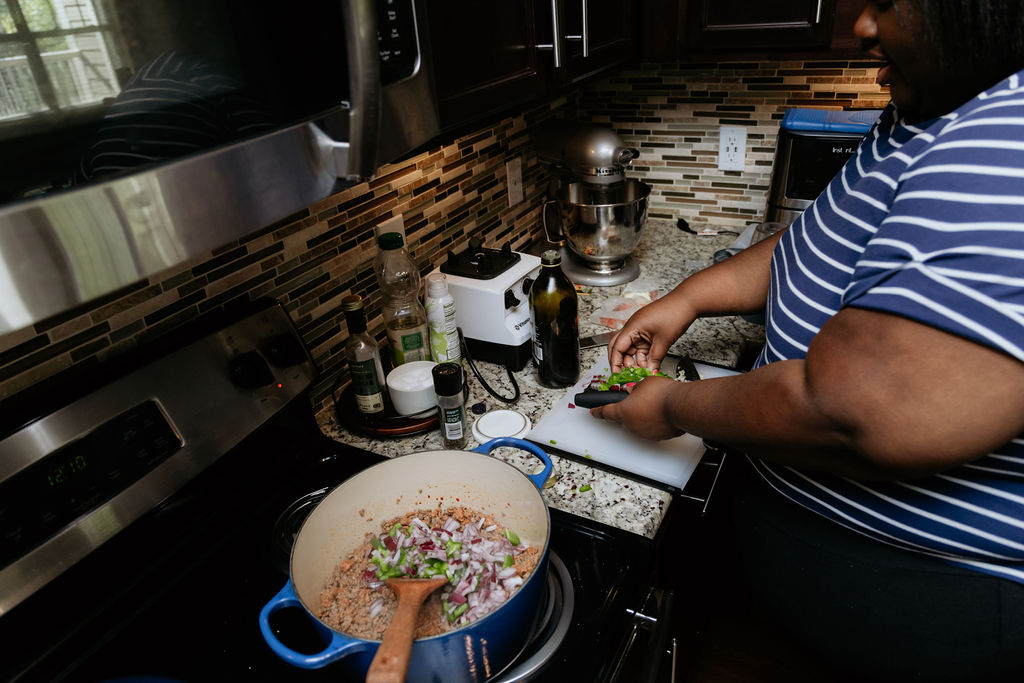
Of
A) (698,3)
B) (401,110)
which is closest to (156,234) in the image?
(401,110)

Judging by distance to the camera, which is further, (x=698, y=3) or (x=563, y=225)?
(x=563, y=225)

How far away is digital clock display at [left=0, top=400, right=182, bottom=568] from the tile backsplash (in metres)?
0.11

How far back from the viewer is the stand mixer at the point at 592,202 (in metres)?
1.53

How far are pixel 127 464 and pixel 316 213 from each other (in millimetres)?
526

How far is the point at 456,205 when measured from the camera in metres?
1.50

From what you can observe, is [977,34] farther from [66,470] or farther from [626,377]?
[66,470]

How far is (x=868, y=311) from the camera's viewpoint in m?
0.57

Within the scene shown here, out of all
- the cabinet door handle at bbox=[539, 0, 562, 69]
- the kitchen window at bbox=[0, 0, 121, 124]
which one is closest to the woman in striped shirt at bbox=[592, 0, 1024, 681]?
the cabinet door handle at bbox=[539, 0, 562, 69]

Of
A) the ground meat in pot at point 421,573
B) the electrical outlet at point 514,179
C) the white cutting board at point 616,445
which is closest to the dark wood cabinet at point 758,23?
the electrical outlet at point 514,179

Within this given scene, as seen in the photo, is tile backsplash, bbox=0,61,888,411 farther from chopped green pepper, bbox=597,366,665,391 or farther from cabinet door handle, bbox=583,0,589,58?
chopped green pepper, bbox=597,366,665,391

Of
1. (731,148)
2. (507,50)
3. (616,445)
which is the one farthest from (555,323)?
(731,148)

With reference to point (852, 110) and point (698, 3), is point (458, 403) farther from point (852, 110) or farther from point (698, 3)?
point (852, 110)

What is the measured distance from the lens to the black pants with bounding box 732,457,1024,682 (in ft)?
2.51

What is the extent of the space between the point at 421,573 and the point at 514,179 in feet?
4.14
